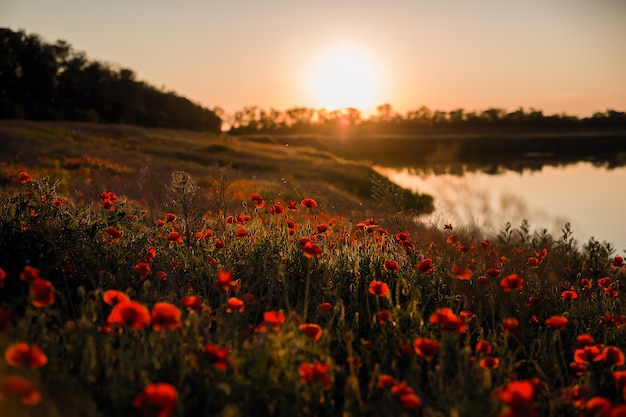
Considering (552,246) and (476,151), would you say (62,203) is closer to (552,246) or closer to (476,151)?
(552,246)

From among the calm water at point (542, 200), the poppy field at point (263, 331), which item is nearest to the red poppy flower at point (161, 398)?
the poppy field at point (263, 331)

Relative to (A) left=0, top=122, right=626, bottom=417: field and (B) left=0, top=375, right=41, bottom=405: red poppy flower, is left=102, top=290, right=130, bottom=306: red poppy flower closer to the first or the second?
(A) left=0, top=122, right=626, bottom=417: field

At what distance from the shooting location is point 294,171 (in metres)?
25.4

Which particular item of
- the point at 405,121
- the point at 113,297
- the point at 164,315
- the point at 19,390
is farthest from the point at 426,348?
the point at 405,121

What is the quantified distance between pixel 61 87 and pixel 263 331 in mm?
59612

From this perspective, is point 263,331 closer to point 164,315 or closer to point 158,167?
point 164,315

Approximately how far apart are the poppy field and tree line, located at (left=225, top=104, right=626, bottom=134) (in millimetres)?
67288

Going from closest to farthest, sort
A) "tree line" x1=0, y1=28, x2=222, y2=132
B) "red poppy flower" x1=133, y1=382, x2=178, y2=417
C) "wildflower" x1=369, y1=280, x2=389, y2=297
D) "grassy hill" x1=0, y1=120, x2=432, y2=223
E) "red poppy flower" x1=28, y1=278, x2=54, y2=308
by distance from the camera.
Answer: "red poppy flower" x1=133, y1=382, x2=178, y2=417 → "red poppy flower" x1=28, y1=278, x2=54, y2=308 → "wildflower" x1=369, y1=280, x2=389, y2=297 → "grassy hill" x1=0, y1=120, x2=432, y2=223 → "tree line" x1=0, y1=28, x2=222, y2=132

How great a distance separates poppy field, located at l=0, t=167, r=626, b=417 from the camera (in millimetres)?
2350

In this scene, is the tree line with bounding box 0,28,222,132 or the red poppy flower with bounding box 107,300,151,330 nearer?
the red poppy flower with bounding box 107,300,151,330

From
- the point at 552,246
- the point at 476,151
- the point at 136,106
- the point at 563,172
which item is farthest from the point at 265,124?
the point at 552,246

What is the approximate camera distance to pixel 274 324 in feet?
8.84

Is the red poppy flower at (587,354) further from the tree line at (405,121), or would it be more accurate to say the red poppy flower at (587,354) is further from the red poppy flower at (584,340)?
the tree line at (405,121)

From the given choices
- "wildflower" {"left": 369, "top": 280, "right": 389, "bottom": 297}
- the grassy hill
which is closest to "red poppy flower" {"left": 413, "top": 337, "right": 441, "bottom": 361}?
"wildflower" {"left": 369, "top": 280, "right": 389, "bottom": 297}
